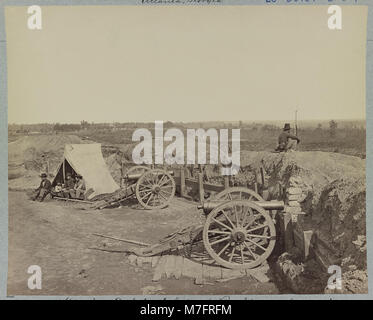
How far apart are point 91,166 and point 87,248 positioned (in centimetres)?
125

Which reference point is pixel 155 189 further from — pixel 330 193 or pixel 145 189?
pixel 330 193

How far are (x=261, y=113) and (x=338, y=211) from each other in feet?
5.99

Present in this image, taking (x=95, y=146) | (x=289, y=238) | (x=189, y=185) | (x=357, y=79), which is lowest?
(x=289, y=238)

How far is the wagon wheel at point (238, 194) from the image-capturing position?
723 cm

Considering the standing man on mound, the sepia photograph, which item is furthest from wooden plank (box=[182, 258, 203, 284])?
the standing man on mound

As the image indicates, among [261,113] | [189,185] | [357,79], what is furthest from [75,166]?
[357,79]

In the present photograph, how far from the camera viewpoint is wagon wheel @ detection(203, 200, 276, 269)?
7.09 metres

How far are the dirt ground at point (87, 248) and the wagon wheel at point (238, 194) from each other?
494 millimetres

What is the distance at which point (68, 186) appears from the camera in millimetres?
7605

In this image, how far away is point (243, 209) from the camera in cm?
722

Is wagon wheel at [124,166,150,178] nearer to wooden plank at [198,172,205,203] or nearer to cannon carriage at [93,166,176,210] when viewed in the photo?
cannon carriage at [93,166,176,210]

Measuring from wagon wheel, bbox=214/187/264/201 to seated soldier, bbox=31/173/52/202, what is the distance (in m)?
2.57

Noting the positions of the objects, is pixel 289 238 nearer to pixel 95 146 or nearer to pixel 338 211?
pixel 338 211

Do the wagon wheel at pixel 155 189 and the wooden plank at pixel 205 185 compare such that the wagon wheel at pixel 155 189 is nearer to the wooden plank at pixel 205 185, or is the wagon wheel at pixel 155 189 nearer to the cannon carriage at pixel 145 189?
the cannon carriage at pixel 145 189
